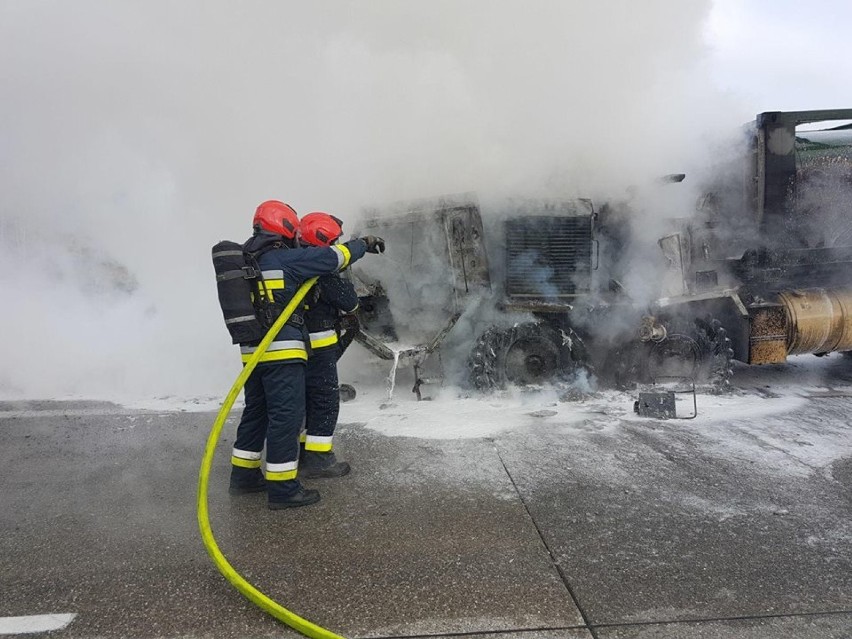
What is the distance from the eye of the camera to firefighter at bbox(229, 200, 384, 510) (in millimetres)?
3230

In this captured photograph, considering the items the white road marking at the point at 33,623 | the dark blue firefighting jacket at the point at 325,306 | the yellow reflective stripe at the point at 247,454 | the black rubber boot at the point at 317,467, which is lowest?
the white road marking at the point at 33,623

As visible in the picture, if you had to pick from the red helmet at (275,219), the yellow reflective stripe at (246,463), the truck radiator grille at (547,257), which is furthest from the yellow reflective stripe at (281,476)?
the truck radiator grille at (547,257)

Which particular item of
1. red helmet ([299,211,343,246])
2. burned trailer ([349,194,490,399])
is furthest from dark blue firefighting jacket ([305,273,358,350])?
burned trailer ([349,194,490,399])

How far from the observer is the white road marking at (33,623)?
88.5 inches

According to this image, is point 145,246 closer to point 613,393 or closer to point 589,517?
point 613,393

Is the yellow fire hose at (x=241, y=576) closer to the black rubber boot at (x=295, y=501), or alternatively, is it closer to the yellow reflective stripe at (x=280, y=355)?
the yellow reflective stripe at (x=280, y=355)

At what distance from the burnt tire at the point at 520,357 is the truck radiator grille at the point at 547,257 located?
0.37m

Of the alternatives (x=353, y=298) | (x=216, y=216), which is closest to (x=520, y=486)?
(x=353, y=298)

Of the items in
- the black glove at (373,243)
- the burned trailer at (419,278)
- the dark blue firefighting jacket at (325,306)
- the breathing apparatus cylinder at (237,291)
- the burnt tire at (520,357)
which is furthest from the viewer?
the burnt tire at (520,357)

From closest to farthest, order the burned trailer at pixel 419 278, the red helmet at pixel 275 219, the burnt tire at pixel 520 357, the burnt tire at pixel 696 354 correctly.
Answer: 1. the red helmet at pixel 275 219
2. the burned trailer at pixel 419 278
3. the burnt tire at pixel 520 357
4. the burnt tire at pixel 696 354

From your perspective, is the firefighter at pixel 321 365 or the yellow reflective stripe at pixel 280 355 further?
the firefighter at pixel 321 365

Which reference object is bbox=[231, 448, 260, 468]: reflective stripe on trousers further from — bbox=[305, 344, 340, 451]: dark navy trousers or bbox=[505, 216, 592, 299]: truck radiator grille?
bbox=[505, 216, 592, 299]: truck radiator grille

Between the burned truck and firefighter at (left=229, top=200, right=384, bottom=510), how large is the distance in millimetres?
2006

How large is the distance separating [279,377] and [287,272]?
59cm
